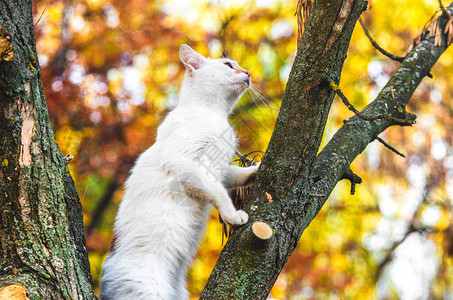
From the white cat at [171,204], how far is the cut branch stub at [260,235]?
0.20 m

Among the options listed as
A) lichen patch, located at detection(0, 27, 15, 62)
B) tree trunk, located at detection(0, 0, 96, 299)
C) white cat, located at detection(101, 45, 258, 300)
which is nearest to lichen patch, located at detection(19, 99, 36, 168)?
tree trunk, located at detection(0, 0, 96, 299)

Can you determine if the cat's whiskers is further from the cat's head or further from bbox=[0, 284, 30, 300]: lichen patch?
bbox=[0, 284, 30, 300]: lichen patch

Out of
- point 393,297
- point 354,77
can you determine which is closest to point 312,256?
point 393,297

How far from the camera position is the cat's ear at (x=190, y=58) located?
3.63m

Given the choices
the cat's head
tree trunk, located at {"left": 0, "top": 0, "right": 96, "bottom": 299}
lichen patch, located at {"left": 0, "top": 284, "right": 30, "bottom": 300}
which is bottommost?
lichen patch, located at {"left": 0, "top": 284, "right": 30, "bottom": 300}

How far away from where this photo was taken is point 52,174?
1903 millimetres

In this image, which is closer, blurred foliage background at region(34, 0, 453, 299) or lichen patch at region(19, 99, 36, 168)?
lichen patch at region(19, 99, 36, 168)

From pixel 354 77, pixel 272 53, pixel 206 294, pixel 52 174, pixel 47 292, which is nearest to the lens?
pixel 47 292

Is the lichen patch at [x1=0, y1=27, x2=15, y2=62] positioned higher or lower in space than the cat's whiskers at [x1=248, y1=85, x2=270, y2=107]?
lower

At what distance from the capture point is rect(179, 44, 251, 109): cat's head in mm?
3490

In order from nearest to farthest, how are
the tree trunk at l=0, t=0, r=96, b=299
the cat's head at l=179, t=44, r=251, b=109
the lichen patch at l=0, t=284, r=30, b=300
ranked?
1. the lichen patch at l=0, t=284, r=30, b=300
2. the tree trunk at l=0, t=0, r=96, b=299
3. the cat's head at l=179, t=44, r=251, b=109

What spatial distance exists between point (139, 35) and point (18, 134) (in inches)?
Result: 189

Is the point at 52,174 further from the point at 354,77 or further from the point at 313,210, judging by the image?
the point at 354,77

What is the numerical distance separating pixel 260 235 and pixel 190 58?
2.08m
